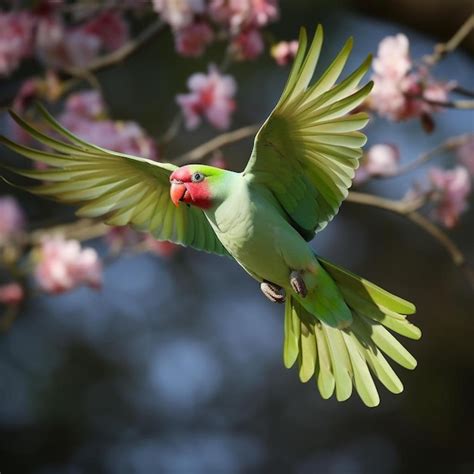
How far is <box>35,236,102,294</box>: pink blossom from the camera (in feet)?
7.40

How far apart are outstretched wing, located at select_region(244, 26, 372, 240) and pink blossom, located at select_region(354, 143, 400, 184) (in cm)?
93

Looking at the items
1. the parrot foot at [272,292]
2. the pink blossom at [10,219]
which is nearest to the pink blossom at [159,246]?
the pink blossom at [10,219]

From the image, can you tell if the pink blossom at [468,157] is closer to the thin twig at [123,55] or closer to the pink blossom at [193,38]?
the pink blossom at [193,38]

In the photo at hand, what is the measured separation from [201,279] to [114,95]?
950 millimetres

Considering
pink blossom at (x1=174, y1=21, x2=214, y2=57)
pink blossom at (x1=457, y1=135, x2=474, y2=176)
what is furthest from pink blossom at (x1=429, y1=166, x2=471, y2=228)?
pink blossom at (x1=174, y1=21, x2=214, y2=57)

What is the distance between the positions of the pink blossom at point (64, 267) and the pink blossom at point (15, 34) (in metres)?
0.46

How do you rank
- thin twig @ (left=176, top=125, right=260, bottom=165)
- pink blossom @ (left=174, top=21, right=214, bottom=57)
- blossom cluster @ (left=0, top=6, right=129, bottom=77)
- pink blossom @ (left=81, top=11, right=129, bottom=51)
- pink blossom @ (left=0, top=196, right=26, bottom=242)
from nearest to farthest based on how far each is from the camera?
thin twig @ (left=176, top=125, right=260, bottom=165) < pink blossom @ (left=174, top=21, right=214, bottom=57) < blossom cluster @ (left=0, top=6, right=129, bottom=77) < pink blossom @ (left=81, top=11, right=129, bottom=51) < pink blossom @ (left=0, top=196, right=26, bottom=242)

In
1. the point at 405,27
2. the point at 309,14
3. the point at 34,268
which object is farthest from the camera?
the point at 309,14

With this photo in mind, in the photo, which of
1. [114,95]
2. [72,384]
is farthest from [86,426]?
[114,95]

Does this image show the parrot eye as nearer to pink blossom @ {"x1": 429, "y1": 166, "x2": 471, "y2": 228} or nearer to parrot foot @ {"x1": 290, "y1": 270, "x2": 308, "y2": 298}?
parrot foot @ {"x1": 290, "y1": 270, "x2": 308, "y2": 298}

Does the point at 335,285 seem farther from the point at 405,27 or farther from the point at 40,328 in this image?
the point at 40,328

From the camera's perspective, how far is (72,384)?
4.19m

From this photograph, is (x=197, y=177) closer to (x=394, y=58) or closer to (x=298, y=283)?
(x=298, y=283)

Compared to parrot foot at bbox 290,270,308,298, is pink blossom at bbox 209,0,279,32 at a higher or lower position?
higher
